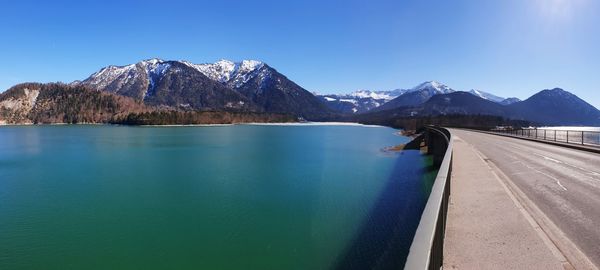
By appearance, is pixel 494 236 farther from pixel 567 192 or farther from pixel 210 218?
pixel 210 218

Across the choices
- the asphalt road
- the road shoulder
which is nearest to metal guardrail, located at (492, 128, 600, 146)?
the asphalt road

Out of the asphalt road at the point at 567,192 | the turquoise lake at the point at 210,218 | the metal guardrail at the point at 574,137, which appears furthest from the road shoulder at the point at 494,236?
the metal guardrail at the point at 574,137

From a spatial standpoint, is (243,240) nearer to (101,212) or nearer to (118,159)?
(101,212)

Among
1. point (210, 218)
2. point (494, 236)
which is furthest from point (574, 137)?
point (494, 236)

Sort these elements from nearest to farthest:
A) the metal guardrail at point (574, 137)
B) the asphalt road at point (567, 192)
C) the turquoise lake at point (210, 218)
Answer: the asphalt road at point (567, 192)
the turquoise lake at point (210, 218)
the metal guardrail at point (574, 137)

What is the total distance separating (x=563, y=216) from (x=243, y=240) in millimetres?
13499

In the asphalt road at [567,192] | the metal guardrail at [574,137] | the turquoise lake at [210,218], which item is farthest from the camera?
the metal guardrail at [574,137]

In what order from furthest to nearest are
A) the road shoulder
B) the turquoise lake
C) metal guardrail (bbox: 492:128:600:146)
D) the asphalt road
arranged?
metal guardrail (bbox: 492:128:600:146) < the turquoise lake < the asphalt road < the road shoulder

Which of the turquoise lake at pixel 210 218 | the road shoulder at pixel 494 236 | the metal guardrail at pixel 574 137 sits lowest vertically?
the turquoise lake at pixel 210 218

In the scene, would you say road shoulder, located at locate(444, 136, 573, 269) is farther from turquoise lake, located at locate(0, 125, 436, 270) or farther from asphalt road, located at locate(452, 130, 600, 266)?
turquoise lake, located at locate(0, 125, 436, 270)

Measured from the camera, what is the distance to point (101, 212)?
82.5 feet

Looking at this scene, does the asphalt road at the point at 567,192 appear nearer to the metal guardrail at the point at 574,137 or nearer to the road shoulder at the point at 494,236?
the road shoulder at the point at 494,236

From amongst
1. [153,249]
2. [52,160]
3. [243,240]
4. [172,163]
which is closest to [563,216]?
[243,240]

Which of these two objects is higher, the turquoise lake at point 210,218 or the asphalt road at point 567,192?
the asphalt road at point 567,192
